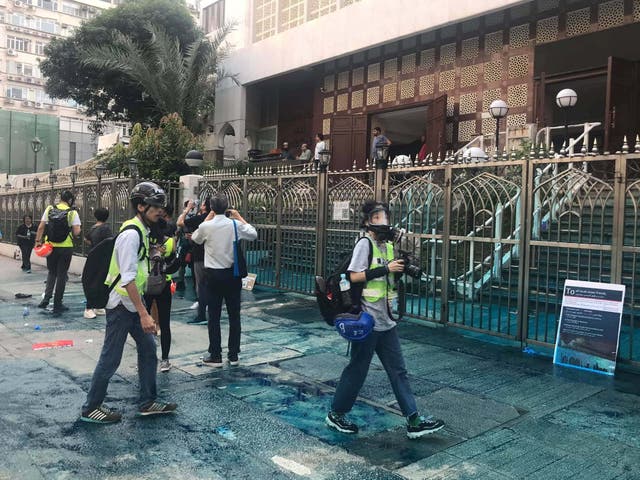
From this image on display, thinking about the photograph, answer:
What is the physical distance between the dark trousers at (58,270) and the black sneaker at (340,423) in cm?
617

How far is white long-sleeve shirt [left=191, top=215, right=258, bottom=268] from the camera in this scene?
5.84 meters

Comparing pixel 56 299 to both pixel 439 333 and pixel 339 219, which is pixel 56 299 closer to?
pixel 339 219

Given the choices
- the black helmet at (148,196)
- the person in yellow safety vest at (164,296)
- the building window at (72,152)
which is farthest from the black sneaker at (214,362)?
the building window at (72,152)

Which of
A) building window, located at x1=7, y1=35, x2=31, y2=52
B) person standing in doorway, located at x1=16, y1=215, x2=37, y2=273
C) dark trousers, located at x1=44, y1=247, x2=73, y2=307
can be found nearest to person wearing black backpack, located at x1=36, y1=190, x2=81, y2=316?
dark trousers, located at x1=44, y1=247, x2=73, y2=307

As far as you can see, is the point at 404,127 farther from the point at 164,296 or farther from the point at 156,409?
the point at 156,409

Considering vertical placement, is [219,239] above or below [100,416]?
above

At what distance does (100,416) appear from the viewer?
4258 millimetres

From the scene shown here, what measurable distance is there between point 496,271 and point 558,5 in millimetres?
9987

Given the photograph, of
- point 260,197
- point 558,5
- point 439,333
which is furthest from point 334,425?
point 558,5

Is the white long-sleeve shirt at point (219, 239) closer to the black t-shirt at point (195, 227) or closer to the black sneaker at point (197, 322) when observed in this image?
the black t-shirt at point (195, 227)

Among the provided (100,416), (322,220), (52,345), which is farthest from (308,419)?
(322,220)

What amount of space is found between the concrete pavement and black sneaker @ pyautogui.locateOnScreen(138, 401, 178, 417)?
2.5 inches

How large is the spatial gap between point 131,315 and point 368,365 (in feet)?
6.02

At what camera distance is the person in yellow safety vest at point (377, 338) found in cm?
405
